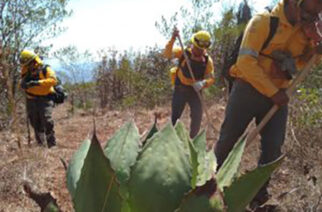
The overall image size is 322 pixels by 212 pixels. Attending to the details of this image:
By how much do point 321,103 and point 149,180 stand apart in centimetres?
455

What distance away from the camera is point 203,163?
39.3 inches

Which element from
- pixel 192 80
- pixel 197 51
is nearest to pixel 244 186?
pixel 192 80

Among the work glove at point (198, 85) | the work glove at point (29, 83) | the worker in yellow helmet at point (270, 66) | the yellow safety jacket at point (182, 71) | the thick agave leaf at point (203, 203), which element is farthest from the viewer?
the work glove at point (29, 83)

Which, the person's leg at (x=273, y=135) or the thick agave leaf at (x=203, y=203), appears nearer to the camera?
the thick agave leaf at (x=203, y=203)

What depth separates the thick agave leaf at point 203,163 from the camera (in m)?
0.93

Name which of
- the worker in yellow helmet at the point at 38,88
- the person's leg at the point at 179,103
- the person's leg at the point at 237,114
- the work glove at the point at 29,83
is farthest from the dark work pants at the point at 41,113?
the person's leg at the point at 237,114

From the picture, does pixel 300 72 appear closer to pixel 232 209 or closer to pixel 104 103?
pixel 232 209

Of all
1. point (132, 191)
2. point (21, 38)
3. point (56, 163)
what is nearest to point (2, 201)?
point (56, 163)

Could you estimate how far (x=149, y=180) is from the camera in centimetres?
83

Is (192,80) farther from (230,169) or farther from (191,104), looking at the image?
(230,169)

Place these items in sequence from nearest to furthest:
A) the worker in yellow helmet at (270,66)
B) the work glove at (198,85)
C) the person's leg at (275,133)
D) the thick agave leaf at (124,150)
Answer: the thick agave leaf at (124,150), the worker in yellow helmet at (270,66), the person's leg at (275,133), the work glove at (198,85)

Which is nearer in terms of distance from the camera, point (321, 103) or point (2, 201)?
point (2, 201)

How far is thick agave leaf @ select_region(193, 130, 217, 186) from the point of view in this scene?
0.93m

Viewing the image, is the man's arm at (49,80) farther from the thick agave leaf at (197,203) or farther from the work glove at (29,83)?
the thick agave leaf at (197,203)
